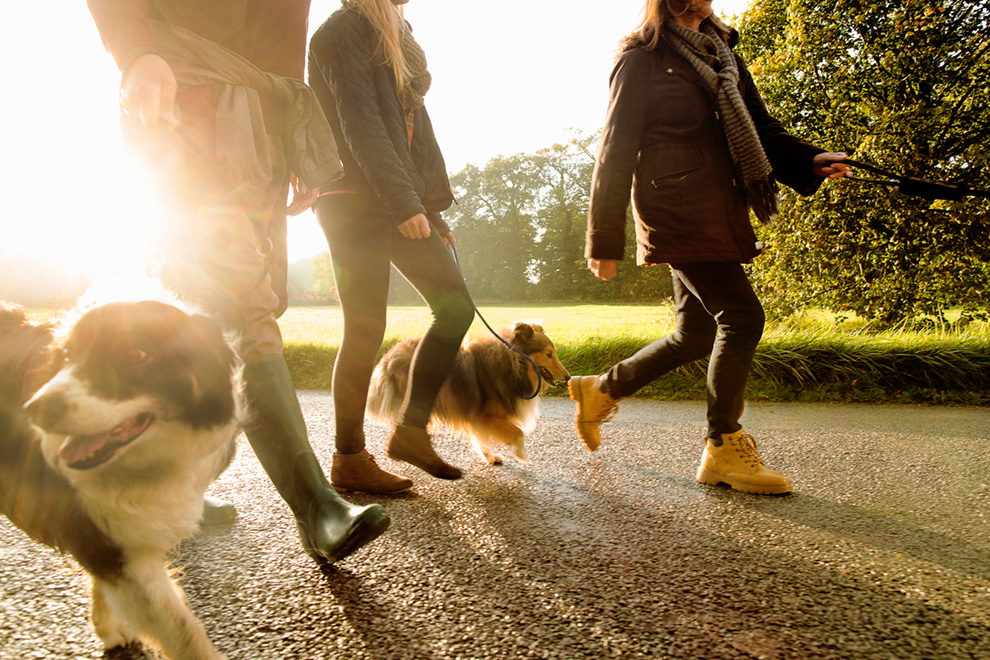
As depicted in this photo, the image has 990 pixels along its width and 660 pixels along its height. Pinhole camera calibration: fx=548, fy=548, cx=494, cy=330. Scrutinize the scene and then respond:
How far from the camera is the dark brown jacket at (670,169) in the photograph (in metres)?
2.82

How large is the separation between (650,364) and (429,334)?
130cm

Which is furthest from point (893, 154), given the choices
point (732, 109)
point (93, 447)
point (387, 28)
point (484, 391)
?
point (93, 447)

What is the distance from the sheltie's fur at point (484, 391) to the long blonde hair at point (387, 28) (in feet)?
6.70

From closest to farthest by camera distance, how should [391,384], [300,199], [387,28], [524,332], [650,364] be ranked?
[300,199] → [387,28] → [650,364] → [391,384] → [524,332]

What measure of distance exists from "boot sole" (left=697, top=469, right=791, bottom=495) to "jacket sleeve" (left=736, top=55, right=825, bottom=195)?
5.27 ft

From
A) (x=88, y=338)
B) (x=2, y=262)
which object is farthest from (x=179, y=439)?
(x=2, y=262)

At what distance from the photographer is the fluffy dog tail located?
4012 millimetres

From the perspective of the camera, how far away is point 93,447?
125 cm

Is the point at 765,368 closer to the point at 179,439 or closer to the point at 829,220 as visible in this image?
the point at 829,220

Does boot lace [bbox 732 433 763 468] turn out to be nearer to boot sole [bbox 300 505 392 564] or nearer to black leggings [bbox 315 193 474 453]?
black leggings [bbox 315 193 474 453]

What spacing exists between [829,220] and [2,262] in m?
11.0

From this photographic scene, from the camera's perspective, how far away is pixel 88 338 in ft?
4.25

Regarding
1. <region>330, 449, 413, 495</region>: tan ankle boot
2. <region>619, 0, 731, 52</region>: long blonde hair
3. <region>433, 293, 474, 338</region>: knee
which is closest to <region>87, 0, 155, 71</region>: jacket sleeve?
<region>433, 293, 474, 338</region>: knee

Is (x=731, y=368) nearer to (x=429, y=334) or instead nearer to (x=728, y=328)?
(x=728, y=328)
